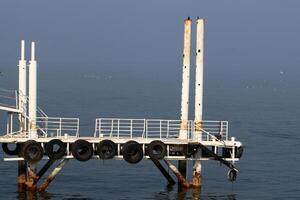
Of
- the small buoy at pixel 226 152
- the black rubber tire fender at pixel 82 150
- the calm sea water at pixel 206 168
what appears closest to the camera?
the black rubber tire fender at pixel 82 150

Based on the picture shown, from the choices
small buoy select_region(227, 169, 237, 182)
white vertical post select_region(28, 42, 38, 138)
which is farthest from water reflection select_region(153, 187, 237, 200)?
white vertical post select_region(28, 42, 38, 138)

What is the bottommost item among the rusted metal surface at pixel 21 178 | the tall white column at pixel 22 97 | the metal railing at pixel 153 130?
the rusted metal surface at pixel 21 178

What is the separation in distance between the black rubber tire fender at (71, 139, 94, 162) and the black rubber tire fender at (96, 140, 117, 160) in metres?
0.50

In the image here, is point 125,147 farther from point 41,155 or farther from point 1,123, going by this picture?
point 1,123

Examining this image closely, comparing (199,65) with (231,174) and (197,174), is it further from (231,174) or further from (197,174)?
(231,174)

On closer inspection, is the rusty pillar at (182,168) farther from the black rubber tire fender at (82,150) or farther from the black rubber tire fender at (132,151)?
the black rubber tire fender at (82,150)

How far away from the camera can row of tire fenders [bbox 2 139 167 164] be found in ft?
144

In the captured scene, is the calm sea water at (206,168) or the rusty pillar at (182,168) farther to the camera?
the calm sea water at (206,168)

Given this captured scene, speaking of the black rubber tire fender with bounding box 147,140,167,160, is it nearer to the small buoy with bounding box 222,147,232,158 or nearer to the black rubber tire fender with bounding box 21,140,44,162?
the small buoy with bounding box 222,147,232,158

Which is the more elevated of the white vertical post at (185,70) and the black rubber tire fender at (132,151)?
the white vertical post at (185,70)

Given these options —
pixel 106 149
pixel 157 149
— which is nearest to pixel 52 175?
pixel 106 149

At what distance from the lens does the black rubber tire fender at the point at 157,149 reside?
44.7 metres

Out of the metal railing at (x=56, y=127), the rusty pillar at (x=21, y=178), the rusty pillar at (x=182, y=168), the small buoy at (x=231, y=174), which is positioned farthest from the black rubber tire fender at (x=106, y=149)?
the small buoy at (x=231, y=174)

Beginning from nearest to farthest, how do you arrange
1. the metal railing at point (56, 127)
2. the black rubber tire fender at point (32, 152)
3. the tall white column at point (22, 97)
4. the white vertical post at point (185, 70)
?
the black rubber tire fender at point (32, 152) → the metal railing at point (56, 127) → the white vertical post at point (185, 70) → the tall white column at point (22, 97)
